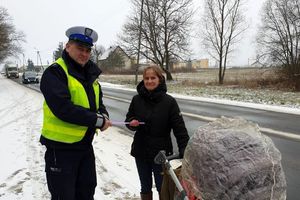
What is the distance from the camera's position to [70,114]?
114 inches

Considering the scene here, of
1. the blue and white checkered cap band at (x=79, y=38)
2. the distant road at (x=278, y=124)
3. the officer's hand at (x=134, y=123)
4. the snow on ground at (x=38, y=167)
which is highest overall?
the blue and white checkered cap band at (x=79, y=38)

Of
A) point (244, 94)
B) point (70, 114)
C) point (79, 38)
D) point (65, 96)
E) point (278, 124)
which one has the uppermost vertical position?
point (79, 38)

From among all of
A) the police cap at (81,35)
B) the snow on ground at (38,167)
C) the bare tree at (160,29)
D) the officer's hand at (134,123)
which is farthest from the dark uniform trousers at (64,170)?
the bare tree at (160,29)

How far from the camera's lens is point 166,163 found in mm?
2479

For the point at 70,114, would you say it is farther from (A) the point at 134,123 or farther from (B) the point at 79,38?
(A) the point at 134,123

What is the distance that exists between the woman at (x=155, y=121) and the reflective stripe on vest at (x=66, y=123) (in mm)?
665

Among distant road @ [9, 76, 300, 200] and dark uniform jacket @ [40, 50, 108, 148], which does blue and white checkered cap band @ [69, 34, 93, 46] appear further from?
distant road @ [9, 76, 300, 200]

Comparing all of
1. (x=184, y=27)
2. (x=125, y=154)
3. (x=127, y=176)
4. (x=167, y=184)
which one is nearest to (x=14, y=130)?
(x=125, y=154)

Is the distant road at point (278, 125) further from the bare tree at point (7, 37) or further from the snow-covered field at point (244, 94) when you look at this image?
the bare tree at point (7, 37)

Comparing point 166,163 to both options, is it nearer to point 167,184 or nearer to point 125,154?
point 167,184

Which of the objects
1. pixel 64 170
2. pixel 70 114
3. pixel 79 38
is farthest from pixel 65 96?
pixel 64 170

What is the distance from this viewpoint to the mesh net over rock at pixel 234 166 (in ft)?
6.38

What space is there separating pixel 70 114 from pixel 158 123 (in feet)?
3.23

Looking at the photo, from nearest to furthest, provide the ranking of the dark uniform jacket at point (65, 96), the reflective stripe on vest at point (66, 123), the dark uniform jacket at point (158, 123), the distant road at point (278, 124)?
the dark uniform jacket at point (65, 96)
the reflective stripe on vest at point (66, 123)
the dark uniform jacket at point (158, 123)
the distant road at point (278, 124)
